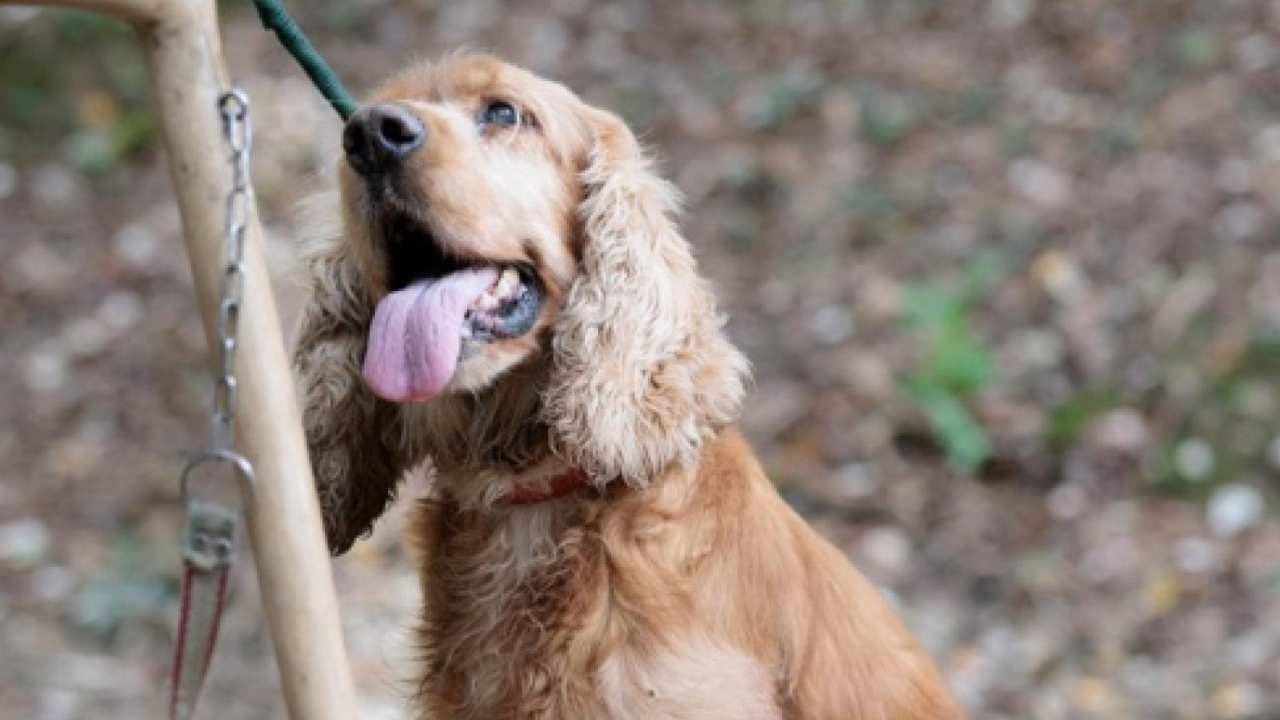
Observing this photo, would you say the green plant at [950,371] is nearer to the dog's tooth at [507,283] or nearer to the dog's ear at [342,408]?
the dog's ear at [342,408]

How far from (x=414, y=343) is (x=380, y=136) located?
44 centimetres

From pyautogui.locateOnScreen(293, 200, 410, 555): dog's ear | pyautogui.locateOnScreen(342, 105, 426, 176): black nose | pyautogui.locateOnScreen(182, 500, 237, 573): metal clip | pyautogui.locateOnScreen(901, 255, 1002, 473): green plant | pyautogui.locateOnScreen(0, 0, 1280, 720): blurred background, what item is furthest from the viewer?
pyautogui.locateOnScreen(901, 255, 1002, 473): green plant

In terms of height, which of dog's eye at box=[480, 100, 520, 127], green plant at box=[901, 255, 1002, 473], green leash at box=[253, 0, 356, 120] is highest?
green plant at box=[901, 255, 1002, 473]

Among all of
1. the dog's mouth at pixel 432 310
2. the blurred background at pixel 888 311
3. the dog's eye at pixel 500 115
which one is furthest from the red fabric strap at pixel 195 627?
the blurred background at pixel 888 311

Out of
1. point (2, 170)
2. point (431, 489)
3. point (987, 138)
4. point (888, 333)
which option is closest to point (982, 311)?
point (888, 333)

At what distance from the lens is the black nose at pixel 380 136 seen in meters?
3.49

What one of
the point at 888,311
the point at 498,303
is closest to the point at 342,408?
the point at 498,303

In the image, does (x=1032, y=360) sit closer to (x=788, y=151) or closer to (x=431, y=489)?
(x=788, y=151)

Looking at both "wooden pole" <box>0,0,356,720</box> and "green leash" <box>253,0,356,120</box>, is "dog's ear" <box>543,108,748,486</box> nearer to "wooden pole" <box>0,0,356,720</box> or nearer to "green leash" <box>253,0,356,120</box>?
"green leash" <box>253,0,356,120</box>

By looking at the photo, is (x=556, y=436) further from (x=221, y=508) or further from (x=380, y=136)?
(x=221, y=508)

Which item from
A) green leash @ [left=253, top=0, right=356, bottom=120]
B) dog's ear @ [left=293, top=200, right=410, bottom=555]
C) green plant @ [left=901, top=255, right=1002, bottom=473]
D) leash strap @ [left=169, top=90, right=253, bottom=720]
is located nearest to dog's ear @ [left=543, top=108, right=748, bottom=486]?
dog's ear @ [left=293, top=200, right=410, bottom=555]

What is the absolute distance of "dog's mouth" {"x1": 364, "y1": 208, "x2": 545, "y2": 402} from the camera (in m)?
3.38

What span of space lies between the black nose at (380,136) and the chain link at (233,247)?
939 mm

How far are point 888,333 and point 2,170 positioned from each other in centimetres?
510
